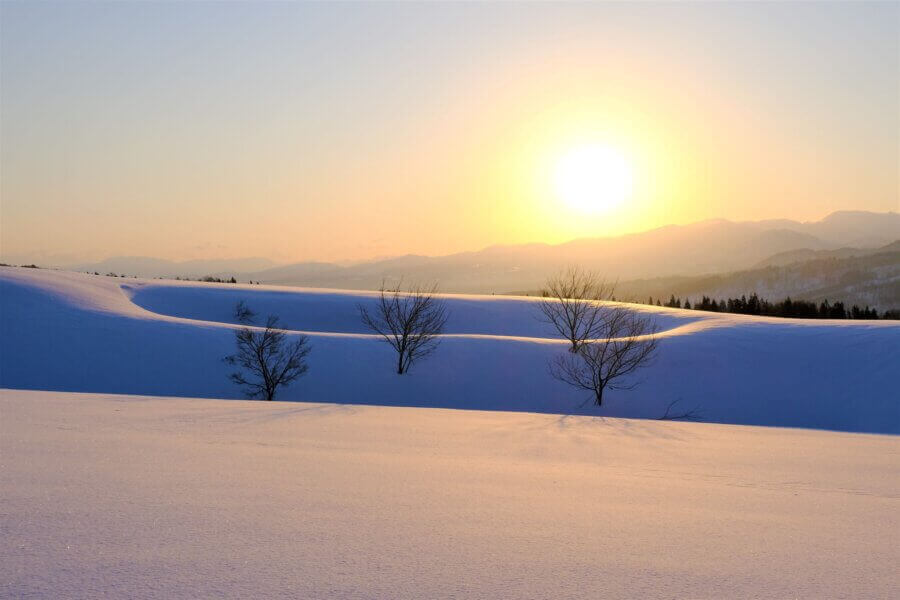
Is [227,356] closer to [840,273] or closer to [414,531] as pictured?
[414,531]

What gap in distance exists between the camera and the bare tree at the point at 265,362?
24891 mm

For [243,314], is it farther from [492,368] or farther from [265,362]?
[492,368]

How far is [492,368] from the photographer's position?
27922mm

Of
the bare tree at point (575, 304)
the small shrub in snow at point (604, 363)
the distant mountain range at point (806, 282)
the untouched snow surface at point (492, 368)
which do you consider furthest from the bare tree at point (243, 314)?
the distant mountain range at point (806, 282)

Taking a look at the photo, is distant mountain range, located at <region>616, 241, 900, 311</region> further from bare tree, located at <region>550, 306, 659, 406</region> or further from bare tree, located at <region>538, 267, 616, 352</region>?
bare tree, located at <region>550, 306, 659, 406</region>

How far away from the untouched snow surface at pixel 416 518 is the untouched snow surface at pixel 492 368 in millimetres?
15754

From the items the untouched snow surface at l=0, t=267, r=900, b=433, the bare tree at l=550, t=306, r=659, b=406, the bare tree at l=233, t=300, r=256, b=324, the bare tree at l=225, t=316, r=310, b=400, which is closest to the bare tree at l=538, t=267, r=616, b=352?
the bare tree at l=550, t=306, r=659, b=406

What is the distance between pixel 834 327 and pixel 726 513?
27887 mm

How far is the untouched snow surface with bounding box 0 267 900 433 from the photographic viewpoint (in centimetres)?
2408

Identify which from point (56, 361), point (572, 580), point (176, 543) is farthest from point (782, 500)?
point (56, 361)

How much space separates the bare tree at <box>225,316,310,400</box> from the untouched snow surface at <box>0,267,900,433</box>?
1.87 feet

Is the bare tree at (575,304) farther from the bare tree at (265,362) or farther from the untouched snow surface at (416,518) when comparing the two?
the untouched snow surface at (416,518)

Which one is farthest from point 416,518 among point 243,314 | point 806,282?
point 806,282

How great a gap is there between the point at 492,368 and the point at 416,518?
905 inches
